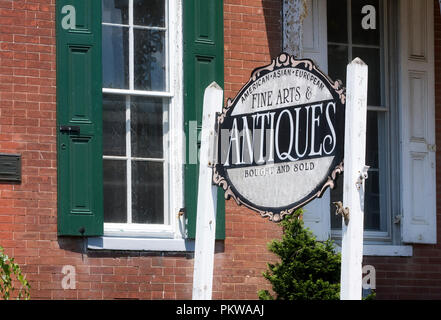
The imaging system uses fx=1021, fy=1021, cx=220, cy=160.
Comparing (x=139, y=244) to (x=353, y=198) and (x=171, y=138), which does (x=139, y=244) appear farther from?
(x=353, y=198)

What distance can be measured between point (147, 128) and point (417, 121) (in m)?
2.84

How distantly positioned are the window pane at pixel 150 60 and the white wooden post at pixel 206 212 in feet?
9.34

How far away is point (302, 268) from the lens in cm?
907

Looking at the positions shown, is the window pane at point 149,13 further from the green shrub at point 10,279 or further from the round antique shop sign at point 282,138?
the round antique shop sign at point 282,138

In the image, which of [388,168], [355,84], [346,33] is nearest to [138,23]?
[346,33]

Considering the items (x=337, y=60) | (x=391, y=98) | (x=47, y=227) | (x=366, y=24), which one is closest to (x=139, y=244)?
(x=47, y=227)

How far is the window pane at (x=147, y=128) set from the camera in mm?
9531

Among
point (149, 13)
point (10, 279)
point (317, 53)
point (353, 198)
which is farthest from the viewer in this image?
point (317, 53)

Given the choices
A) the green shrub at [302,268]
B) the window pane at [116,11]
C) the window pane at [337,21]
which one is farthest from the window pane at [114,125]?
the window pane at [337,21]

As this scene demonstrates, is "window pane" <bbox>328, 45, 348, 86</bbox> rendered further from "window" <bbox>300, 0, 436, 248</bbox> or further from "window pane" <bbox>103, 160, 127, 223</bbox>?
"window pane" <bbox>103, 160, 127, 223</bbox>

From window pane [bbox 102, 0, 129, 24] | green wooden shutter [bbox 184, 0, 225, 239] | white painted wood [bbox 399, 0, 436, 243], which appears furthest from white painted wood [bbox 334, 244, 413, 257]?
window pane [bbox 102, 0, 129, 24]

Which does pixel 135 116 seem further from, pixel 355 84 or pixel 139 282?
pixel 355 84

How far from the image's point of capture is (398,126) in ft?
34.4

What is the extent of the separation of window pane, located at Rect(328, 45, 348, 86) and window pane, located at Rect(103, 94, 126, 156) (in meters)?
2.32
